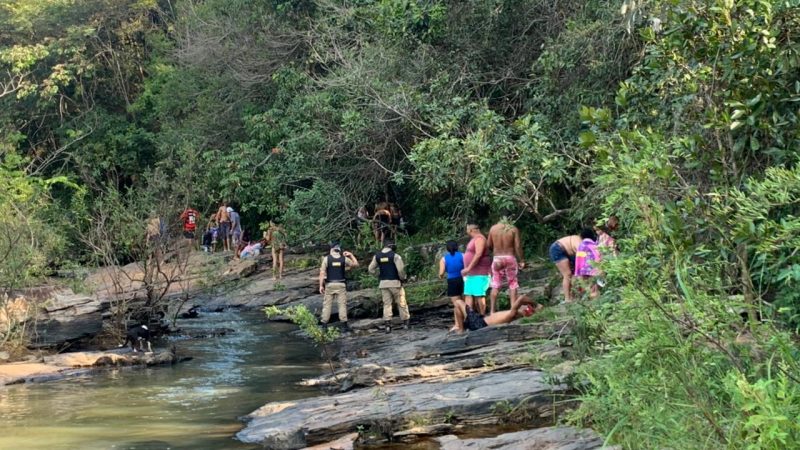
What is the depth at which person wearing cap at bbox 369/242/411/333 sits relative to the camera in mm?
17531

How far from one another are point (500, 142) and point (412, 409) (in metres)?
6.18

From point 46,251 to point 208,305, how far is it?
6.39 metres

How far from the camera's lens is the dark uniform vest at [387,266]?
1750 cm

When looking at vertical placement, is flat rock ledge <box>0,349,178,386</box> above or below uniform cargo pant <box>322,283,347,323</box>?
below

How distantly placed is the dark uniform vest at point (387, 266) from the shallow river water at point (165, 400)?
→ 1.84 metres

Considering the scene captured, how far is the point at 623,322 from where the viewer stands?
661 centimetres

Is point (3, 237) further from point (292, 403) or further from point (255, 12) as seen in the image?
point (255, 12)

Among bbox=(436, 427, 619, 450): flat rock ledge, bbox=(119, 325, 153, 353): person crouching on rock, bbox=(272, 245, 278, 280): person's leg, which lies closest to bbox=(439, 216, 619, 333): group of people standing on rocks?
bbox=(119, 325, 153, 353): person crouching on rock

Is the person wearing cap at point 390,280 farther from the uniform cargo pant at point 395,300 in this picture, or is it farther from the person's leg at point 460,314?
the person's leg at point 460,314

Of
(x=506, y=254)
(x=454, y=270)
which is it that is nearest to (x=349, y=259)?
(x=454, y=270)

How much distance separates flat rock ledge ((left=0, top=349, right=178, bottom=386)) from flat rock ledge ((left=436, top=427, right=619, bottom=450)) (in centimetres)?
793

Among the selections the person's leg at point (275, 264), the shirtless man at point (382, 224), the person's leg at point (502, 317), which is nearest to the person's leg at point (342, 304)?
the person's leg at point (502, 317)

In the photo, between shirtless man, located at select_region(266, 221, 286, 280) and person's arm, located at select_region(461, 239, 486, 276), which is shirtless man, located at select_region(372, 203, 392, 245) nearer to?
shirtless man, located at select_region(266, 221, 286, 280)

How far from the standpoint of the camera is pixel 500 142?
15.5 metres
